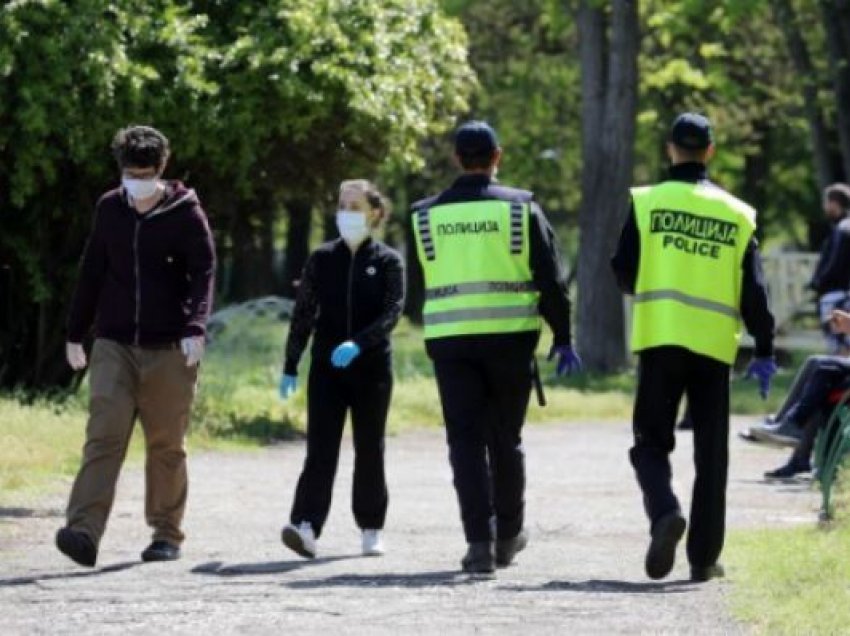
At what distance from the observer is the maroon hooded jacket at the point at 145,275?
1130cm

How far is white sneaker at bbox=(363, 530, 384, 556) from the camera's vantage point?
11945mm

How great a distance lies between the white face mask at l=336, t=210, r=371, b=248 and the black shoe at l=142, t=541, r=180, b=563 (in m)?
1.71

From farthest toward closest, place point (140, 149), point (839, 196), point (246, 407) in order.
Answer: point (246, 407)
point (839, 196)
point (140, 149)

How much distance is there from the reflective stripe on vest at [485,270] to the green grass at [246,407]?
13.8 feet

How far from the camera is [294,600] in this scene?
9719 mm

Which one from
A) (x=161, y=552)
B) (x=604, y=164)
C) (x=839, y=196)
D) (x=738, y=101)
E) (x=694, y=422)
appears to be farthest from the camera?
(x=738, y=101)

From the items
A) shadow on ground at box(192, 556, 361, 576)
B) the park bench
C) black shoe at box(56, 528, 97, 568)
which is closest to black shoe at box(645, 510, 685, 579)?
shadow on ground at box(192, 556, 361, 576)

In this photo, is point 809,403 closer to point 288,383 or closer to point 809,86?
point 288,383

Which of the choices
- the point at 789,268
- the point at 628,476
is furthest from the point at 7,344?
the point at 789,268

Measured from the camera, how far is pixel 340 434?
12156mm

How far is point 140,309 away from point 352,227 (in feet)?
4.13

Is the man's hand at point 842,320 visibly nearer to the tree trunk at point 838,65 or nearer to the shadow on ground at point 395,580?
the shadow on ground at point 395,580

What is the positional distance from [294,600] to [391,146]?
1032 cm

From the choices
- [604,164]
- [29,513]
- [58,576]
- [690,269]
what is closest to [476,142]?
[690,269]
